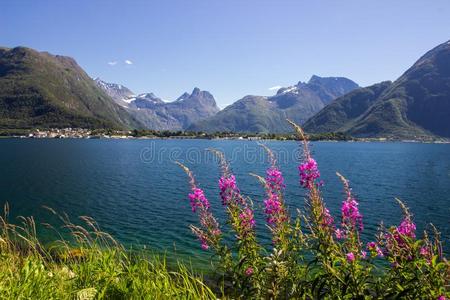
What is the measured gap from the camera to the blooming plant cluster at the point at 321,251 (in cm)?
730

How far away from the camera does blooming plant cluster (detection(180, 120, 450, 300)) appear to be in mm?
7297

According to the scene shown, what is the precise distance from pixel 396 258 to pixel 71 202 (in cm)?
5774

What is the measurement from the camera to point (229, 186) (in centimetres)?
910

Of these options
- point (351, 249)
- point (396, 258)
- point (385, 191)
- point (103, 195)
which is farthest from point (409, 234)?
point (385, 191)

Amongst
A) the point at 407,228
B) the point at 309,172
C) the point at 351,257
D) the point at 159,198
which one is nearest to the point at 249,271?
the point at 351,257

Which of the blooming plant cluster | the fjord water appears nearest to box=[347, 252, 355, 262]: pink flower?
the blooming plant cluster

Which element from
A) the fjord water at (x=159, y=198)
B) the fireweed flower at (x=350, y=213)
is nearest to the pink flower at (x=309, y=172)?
the fireweed flower at (x=350, y=213)

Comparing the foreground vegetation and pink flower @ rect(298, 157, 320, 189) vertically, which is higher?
pink flower @ rect(298, 157, 320, 189)

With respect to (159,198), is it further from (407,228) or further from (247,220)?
(407,228)

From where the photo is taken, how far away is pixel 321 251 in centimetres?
777

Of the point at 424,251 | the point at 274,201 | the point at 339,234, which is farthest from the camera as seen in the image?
the point at 274,201

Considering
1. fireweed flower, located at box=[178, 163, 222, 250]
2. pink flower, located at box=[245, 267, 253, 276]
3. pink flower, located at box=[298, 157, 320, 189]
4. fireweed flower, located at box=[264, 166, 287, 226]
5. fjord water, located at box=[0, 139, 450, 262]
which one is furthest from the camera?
fjord water, located at box=[0, 139, 450, 262]

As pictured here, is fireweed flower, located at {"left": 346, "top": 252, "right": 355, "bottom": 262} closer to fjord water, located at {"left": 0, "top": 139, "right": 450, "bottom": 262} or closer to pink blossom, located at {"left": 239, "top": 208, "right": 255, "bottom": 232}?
pink blossom, located at {"left": 239, "top": 208, "right": 255, "bottom": 232}

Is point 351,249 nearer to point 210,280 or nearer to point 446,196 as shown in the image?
point 210,280
